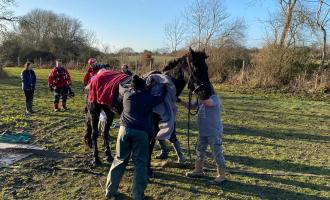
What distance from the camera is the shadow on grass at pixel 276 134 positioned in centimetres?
885

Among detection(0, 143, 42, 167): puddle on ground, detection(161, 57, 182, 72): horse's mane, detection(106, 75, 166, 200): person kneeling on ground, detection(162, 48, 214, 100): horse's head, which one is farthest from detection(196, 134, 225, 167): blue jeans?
detection(0, 143, 42, 167): puddle on ground

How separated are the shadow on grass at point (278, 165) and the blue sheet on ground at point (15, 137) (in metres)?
4.36

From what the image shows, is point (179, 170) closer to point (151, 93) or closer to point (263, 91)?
point (151, 93)

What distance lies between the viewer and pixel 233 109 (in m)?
13.7

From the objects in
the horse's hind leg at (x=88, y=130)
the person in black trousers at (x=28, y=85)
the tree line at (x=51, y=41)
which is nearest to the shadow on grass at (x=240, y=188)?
the horse's hind leg at (x=88, y=130)

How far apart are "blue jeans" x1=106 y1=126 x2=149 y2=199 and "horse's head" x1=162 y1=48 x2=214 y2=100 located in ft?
3.36

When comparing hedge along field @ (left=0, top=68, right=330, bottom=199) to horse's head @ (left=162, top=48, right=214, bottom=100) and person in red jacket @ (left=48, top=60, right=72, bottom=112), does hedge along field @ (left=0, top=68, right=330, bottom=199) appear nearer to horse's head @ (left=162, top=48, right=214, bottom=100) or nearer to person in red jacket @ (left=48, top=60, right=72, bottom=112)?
person in red jacket @ (left=48, top=60, right=72, bottom=112)

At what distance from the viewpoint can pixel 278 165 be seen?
20.9 feet

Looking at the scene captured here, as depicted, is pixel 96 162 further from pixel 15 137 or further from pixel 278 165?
pixel 278 165

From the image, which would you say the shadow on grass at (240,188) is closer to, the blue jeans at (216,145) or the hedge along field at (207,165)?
the hedge along field at (207,165)

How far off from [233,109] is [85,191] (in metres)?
9.61

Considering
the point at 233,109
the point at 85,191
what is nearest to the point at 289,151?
the point at 85,191

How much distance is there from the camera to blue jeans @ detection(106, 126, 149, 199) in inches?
175

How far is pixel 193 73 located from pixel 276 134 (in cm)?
514
